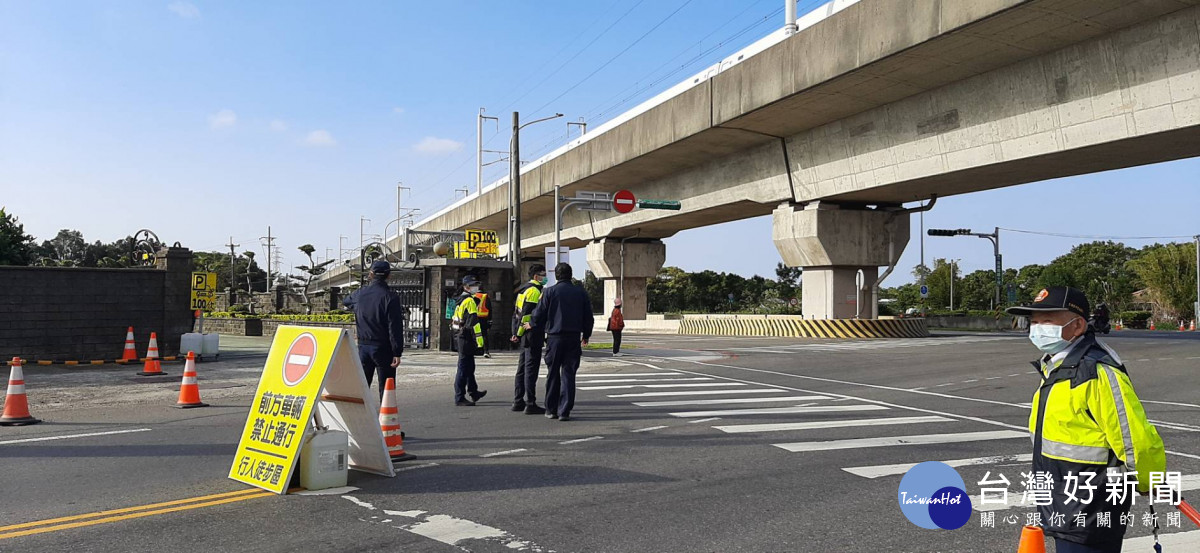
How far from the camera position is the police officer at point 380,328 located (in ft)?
29.5

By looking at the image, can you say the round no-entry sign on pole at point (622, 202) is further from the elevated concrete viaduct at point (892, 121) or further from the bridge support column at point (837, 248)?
the bridge support column at point (837, 248)

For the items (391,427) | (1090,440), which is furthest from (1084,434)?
(391,427)

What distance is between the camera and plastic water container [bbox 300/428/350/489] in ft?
21.6

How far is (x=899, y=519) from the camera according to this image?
595 centimetres

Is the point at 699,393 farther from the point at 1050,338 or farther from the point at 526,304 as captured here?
the point at 1050,338

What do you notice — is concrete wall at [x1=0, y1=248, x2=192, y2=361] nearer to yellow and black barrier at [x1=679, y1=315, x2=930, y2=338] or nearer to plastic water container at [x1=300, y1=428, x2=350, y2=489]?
plastic water container at [x1=300, y1=428, x2=350, y2=489]

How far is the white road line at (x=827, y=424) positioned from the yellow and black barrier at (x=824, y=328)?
20740 mm

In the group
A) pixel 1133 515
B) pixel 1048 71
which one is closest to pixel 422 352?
pixel 1048 71

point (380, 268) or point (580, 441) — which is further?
point (380, 268)

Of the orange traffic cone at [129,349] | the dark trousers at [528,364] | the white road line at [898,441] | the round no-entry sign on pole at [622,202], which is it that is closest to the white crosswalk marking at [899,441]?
the white road line at [898,441]

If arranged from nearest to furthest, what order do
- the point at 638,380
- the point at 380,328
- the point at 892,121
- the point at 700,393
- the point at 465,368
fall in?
the point at 380,328 → the point at 465,368 → the point at 700,393 → the point at 638,380 → the point at 892,121

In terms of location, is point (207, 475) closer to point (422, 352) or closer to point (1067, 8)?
point (422, 352)

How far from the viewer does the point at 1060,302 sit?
377 cm

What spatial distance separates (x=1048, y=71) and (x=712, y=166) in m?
15.4
